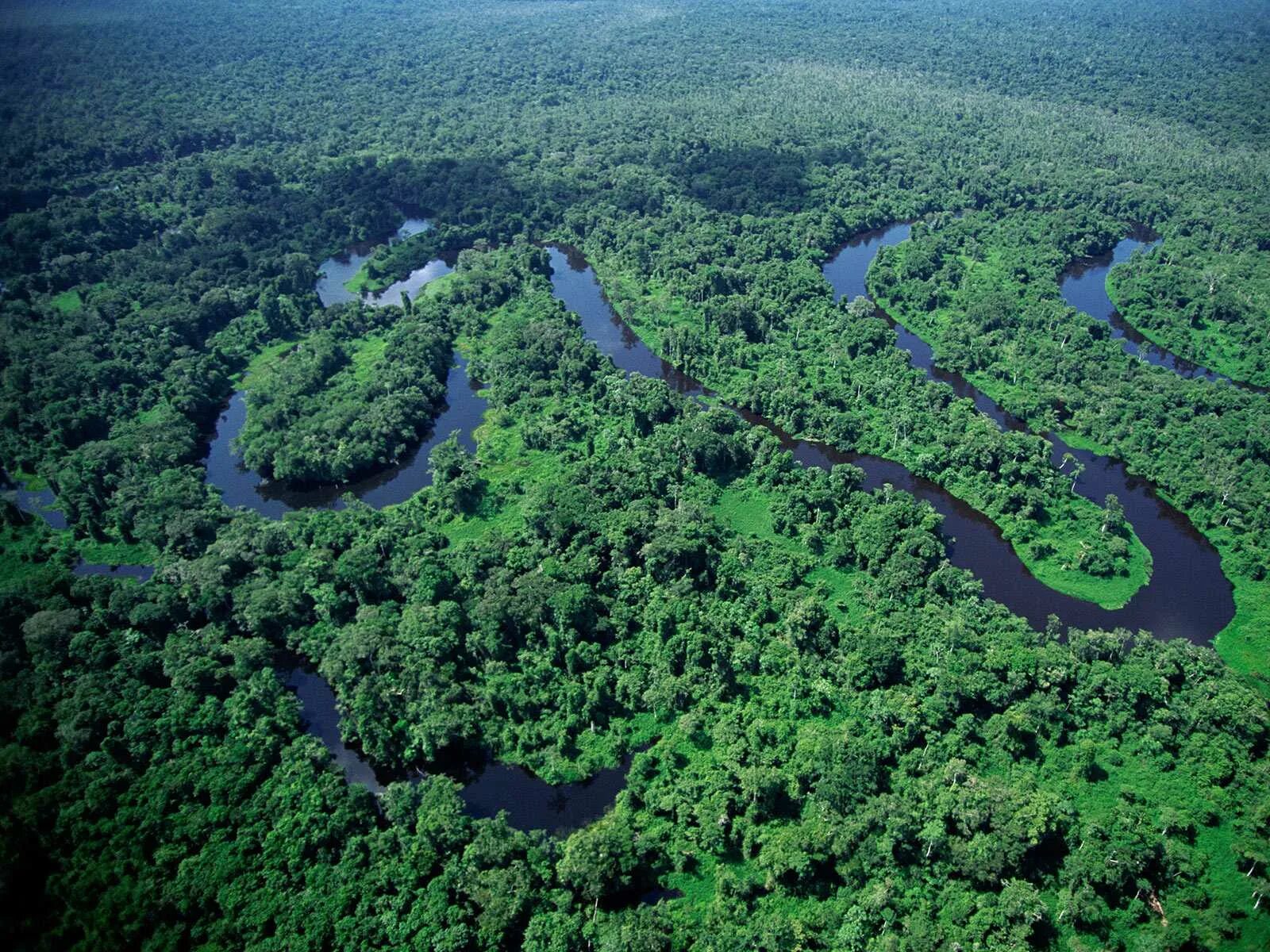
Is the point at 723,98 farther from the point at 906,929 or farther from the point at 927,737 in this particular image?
the point at 906,929

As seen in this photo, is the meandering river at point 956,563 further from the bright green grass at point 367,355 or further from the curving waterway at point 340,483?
the bright green grass at point 367,355

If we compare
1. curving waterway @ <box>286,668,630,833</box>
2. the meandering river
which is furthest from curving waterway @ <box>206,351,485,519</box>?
curving waterway @ <box>286,668,630,833</box>

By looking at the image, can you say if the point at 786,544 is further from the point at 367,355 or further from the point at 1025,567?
the point at 367,355

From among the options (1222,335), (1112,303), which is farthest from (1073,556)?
(1112,303)

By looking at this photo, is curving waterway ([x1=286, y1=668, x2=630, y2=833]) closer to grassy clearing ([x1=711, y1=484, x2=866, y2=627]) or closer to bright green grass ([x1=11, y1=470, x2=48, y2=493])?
grassy clearing ([x1=711, y1=484, x2=866, y2=627])

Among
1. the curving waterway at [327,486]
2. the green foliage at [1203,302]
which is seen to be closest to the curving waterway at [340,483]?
the curving waterway at [327,486]

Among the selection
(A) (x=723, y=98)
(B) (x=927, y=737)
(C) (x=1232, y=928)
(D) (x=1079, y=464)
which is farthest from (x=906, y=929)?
(A) (x=723, y=98)
